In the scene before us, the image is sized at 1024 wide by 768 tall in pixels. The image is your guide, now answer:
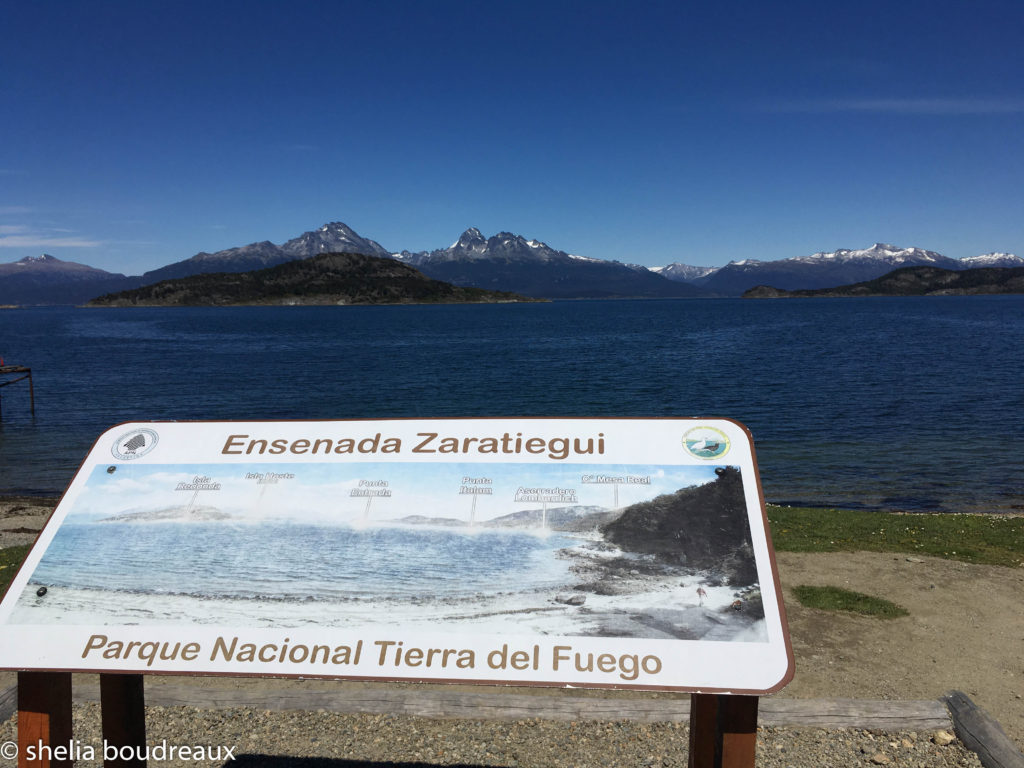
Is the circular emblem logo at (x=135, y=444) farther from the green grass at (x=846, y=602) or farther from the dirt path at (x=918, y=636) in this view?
the green grass at (x=846, y=602)

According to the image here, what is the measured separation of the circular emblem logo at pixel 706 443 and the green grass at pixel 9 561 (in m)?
10.5

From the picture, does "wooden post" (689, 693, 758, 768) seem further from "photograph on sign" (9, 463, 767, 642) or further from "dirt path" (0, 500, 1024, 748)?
"dirt path" (0, 500, 1024, 748)

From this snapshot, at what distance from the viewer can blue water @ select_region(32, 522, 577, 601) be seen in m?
3.79

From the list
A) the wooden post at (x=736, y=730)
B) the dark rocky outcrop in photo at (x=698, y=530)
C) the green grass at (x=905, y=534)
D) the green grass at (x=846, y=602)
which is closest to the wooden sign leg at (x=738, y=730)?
the wooden post at (x=736, y=730)

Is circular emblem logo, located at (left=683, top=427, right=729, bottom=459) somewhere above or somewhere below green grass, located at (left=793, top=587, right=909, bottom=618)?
above

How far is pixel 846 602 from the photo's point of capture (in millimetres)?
9500

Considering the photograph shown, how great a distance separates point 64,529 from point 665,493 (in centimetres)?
385

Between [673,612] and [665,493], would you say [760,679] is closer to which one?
[673,612]

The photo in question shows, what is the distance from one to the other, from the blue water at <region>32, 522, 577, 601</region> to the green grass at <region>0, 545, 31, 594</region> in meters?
7.71

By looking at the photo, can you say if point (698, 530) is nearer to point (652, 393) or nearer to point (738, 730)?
point (738, 730)

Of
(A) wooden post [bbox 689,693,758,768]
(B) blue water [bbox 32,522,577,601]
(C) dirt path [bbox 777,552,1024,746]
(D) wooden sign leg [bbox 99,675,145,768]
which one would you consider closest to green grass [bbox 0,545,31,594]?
(D) wooden sign leg [bbox 99,675,145,768]

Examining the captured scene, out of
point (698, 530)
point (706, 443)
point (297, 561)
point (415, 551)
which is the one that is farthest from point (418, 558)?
point (706, 443)

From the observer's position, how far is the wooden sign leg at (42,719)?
3.87 metres

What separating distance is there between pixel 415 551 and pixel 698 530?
1.68 meters
